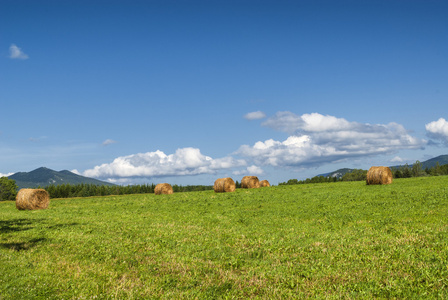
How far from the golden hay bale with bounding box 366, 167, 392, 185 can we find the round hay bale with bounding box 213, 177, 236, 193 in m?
18.5

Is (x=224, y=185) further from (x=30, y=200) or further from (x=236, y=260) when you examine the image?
(x=236, y=260)

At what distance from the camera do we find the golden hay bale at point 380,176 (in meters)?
39.6

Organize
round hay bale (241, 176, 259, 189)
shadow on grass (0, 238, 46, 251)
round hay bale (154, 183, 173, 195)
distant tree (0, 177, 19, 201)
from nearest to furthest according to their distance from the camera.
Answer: shadow on grass (0, 238, 46, 251)
round hay bale (241, 176, 259, 189)
round hay bale (154, 183, 173, 195)
distant tree (0, 177, 19, 201)

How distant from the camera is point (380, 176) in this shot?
130ft

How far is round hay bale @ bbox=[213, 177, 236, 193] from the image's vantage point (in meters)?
44.5

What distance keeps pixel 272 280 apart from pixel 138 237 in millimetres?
7612

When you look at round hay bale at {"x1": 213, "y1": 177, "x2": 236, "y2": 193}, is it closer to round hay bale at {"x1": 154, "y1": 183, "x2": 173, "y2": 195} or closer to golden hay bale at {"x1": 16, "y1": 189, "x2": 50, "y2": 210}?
round hay bale at {"x1": 154, "y1": 183, "x2": 173, "y2": 195}

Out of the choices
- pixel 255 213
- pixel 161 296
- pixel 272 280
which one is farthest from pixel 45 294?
pixel 255 213

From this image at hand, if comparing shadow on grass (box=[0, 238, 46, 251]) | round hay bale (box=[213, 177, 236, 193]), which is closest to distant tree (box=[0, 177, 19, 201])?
round hay bale (box=[213, 177, 236, 193])

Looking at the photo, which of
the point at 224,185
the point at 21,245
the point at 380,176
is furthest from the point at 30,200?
the point at 380,176

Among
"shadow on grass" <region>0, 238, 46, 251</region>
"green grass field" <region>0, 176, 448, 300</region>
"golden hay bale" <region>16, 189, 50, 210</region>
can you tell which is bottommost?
"green grass field" <region>0, 176, 448, 300</region>

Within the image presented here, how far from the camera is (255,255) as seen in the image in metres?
10.5

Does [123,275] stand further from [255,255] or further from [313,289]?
[313,289]

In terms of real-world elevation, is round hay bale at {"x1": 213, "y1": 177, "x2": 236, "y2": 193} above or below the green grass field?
above
